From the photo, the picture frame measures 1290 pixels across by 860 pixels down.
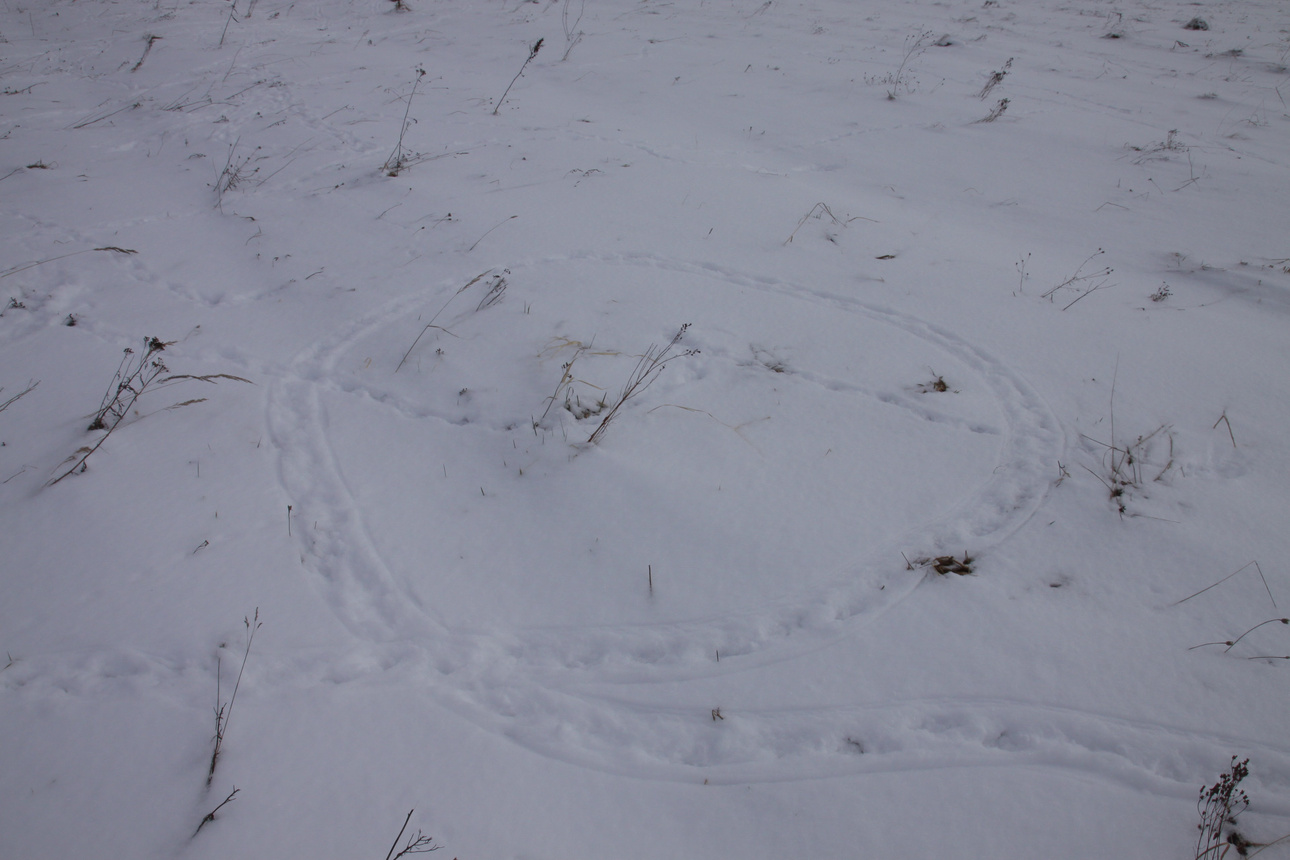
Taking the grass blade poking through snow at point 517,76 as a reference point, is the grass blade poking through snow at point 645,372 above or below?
below

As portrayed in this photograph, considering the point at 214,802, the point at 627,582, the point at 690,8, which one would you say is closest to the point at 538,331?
the point at 627,582

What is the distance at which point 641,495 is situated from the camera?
7.59 ft

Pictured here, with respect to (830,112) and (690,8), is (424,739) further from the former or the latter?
(690,8)

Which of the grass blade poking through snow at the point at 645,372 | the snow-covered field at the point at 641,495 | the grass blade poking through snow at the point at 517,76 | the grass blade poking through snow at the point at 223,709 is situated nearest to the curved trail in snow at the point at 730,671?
the snow-covered field at the point at 641,495

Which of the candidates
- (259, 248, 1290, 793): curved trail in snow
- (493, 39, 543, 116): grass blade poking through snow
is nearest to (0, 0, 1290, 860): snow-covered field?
(259, 248, 1290, 793): curved trail in snow

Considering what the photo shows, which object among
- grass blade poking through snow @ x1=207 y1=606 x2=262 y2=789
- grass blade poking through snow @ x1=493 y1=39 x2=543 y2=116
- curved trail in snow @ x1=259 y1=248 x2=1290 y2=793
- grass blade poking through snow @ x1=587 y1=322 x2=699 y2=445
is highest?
grass blade poking through snow @ x1=493 y1=39 x2=543 y2=116

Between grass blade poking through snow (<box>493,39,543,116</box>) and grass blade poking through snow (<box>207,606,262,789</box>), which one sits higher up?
grass blade poking through snow (<box>493,39,543,116</box>)

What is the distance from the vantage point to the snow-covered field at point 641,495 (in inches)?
62.5

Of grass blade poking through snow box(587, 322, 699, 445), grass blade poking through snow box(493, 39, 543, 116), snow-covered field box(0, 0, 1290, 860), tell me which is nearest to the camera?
snow-covered field box(0, 0, 1290, 860)

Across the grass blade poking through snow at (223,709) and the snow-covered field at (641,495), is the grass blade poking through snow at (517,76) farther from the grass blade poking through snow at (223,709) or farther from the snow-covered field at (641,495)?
the grass blade poking through snow at (223,709)

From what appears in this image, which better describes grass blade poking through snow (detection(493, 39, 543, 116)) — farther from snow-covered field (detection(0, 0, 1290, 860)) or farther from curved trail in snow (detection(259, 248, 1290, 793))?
curved trail in snow (detection(259, 248, 1290, 793))

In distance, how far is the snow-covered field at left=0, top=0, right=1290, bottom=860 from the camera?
1.59m

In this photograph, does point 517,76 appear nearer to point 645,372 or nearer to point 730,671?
point 645,372

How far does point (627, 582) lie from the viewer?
6.82ft
